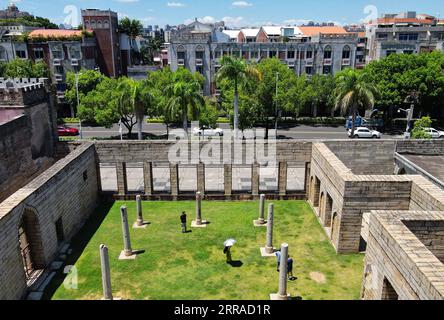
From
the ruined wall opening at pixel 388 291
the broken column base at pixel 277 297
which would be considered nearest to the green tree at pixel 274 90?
the broken column base at pixel 277 297

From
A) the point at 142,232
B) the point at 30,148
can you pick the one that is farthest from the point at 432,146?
the point at 30,148

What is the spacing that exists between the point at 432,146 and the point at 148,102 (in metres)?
28.3

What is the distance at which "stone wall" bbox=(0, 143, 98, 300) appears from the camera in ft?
58.5

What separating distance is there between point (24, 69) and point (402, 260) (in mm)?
61761

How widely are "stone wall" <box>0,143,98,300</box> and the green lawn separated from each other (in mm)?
1605

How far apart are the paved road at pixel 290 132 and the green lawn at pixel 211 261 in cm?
2926

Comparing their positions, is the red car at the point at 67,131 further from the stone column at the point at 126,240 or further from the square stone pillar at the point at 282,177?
the stone column at the point at 126,240

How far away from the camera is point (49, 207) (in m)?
22.3

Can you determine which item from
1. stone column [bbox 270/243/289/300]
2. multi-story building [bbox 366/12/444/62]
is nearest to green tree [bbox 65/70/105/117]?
stone column [bbox 270/243/289/300]

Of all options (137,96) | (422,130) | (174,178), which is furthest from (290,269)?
(422,130)

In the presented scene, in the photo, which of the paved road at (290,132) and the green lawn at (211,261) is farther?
the paved road at (290,132)

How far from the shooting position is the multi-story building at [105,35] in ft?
233

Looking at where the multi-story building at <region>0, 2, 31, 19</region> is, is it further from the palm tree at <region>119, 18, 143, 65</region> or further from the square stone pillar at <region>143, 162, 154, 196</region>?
the square stone pillar at <region>143, 162, 154, 196</region>

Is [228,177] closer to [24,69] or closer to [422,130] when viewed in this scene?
[422,130]
